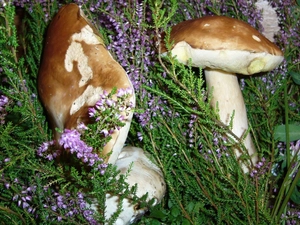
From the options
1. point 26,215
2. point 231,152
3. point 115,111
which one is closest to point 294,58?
point 231,152

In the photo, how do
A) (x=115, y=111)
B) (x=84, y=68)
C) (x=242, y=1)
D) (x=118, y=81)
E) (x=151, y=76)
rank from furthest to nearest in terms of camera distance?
(x=242, y=1) < (x=151, y=76) < (x=84, y=68) < (x=118, y=81) < (x=115, y=111)

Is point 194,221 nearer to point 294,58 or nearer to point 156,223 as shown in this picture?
point 156,223

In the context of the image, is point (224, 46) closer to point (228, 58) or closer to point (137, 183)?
point (228, 58)

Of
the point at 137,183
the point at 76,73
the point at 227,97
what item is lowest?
the point at 137,183

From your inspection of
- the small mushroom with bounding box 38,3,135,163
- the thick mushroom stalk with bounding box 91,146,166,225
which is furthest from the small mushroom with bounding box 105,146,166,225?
the small mushroom with bounding box 38,3,135,163

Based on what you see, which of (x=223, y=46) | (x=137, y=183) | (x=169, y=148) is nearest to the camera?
(x=223, y=46)

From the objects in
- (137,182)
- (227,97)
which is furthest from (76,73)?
(227,97)

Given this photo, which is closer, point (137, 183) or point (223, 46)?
point (223, 46)
